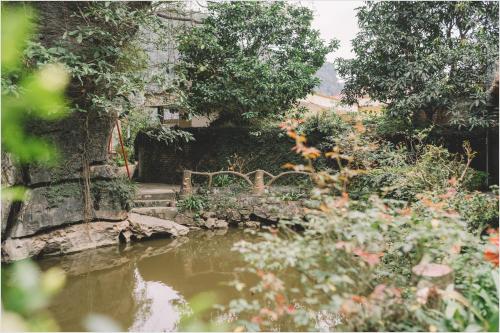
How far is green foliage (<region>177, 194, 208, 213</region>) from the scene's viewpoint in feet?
31.2

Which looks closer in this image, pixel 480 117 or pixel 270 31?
pixel 480 117

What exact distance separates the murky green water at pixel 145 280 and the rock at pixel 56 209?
2.30 feet

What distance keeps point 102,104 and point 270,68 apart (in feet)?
18.6

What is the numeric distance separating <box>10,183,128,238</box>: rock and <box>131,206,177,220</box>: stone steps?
1226mm

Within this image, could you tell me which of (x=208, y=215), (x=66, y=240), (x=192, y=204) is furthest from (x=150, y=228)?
(x=66, y=240)

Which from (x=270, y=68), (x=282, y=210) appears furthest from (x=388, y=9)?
(x=282, y=210)

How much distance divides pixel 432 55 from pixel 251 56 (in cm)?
493

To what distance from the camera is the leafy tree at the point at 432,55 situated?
8.89m

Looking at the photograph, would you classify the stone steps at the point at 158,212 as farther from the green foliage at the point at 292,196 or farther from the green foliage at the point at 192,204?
the green foliage at the point at 292,196

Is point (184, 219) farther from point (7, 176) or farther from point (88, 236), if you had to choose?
point (7, 176)

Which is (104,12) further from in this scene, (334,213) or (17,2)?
(334,213)

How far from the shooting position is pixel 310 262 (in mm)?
2373

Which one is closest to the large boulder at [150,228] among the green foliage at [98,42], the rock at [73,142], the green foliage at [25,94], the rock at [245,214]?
the rock at [73,142]

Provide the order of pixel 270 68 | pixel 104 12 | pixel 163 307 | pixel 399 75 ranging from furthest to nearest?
pixel 270 68
pixel 399 75
pixel 104 12
pixel 163 307
